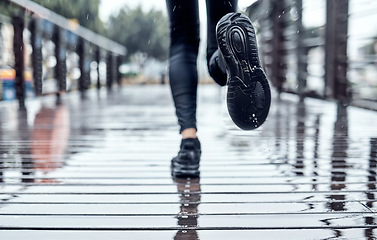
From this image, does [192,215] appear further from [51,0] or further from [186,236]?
[51,0]

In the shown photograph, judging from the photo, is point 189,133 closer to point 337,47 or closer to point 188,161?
point 188,161

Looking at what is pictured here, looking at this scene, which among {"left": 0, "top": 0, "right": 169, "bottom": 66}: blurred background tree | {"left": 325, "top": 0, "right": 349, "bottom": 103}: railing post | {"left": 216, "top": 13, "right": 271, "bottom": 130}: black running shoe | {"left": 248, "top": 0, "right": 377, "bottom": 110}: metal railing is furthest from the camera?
{"left": 0, "top": 0, "right": 169, "bottom": 66}: blurred background tree

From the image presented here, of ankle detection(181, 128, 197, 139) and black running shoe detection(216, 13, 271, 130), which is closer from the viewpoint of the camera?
black running shoe detection(216, 13, 271, 130)

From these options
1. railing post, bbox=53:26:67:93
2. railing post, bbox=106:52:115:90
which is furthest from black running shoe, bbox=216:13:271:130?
railing post, bbox=106:52:115:90

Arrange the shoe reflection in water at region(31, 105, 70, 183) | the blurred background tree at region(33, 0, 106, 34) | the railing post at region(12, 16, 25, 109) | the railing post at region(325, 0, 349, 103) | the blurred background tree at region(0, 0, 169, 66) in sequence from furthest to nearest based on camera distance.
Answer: the blurred background tree at region(0, 0, 169, 66), the blurred background tree at region(33, 0, 106, 34), the railing post at region(12, 16, 25, 109), the railing post at region(325, 0, 349, 103), the shoe reflection in water at region(31, 105, 70, 183)

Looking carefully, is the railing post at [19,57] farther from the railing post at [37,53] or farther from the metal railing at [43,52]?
the railing post at [37,53]

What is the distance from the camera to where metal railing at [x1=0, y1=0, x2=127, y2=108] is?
3203mm

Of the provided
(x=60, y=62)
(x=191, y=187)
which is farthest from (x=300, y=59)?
(x=191, y=187)

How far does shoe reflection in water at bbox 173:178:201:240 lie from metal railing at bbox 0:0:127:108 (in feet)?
8.02

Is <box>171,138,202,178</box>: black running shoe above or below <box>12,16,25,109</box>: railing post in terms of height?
below

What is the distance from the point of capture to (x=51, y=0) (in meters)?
17.5

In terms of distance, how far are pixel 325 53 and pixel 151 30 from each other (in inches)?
750

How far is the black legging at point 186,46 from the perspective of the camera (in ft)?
3.60

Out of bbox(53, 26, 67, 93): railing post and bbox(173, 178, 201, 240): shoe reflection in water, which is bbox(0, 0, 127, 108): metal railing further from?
bbox(173, 178, 201, 240): shoe reflection in water
